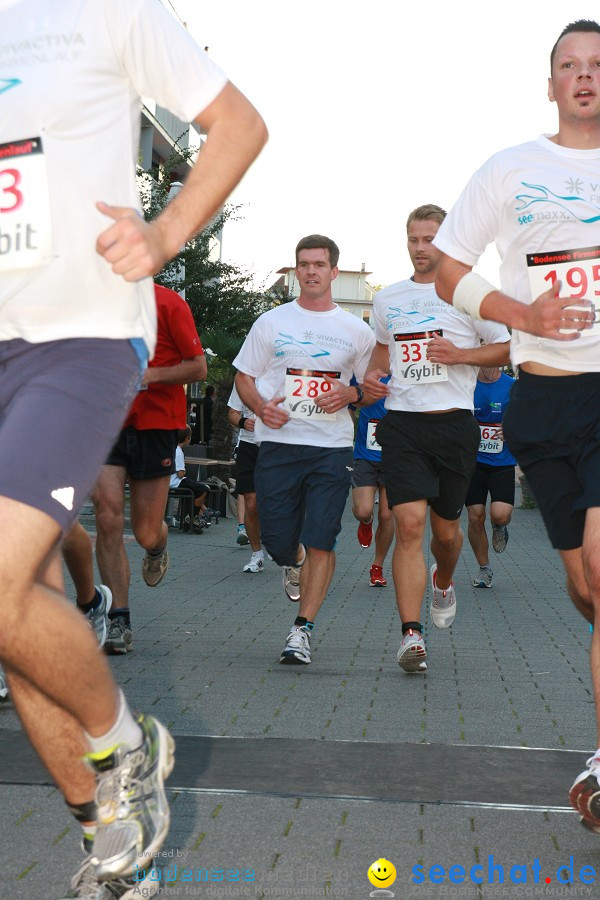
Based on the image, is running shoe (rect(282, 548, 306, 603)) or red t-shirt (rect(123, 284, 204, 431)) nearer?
red t-shirt (rect(123, 284, 204, 431))

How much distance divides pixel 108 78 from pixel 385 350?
490 centimetres

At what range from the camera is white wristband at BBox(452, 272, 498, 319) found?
14.1 feet

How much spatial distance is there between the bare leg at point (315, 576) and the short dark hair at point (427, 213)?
198cm

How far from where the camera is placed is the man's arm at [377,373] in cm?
730

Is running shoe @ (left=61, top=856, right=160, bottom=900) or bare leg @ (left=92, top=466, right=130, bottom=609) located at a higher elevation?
running shoe @ (left=61, top=856, right=160, bottom=900)

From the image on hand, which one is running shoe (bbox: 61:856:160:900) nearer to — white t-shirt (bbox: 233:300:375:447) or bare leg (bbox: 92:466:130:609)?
bare leg (bbox: 92:466:130:609)

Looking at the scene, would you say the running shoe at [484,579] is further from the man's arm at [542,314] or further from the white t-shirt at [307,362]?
the man's arm at [542,314]

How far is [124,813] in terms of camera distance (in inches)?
108

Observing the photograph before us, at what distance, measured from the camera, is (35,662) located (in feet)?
8.43

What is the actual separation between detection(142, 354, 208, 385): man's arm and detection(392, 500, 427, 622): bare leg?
1499mm

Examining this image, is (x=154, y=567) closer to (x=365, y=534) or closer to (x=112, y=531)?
(x=112, y=531)

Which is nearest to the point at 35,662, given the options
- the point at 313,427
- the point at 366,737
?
the point at 366,737

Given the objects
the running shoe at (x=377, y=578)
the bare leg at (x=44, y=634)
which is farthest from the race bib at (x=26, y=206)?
the running shoe at (x=377, y=578)

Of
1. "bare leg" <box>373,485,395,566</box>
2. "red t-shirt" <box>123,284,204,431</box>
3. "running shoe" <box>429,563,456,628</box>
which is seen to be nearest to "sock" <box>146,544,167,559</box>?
"red t-shirt" <box>123,284,204,431</box>
